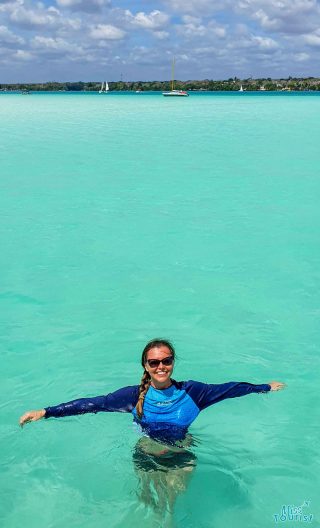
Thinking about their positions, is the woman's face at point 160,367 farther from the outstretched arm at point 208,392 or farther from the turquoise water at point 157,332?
the turquoise water at point 157,332

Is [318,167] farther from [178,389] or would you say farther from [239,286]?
[178,389]

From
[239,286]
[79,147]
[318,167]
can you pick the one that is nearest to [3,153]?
[79,147]

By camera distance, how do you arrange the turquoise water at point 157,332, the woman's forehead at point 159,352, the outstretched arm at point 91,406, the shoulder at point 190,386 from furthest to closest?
1. the turquoise water at point 157,332
2. the shoulder at point 190,386
3. the outstretched arm at point 91,406
4. the woman's forehead at point 159,352

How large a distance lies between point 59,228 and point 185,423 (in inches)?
360

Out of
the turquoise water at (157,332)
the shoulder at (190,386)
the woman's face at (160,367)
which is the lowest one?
the turquoise water at (157,332)

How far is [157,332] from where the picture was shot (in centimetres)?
743

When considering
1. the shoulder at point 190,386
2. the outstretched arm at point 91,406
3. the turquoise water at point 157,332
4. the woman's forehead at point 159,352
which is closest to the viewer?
the woman's forehead at point 159,352

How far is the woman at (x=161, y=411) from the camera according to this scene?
12.6 feet

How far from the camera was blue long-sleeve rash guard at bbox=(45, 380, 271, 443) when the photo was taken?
12.6 feet

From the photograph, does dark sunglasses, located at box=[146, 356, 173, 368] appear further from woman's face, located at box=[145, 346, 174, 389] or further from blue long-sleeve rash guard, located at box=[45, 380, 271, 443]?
blue long-sleeve rash guard, located at box=[45, 380, 271, 443]

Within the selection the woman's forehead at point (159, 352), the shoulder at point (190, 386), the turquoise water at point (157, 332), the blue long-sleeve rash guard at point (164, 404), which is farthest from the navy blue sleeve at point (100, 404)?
the turquoise water at point (157, 332)

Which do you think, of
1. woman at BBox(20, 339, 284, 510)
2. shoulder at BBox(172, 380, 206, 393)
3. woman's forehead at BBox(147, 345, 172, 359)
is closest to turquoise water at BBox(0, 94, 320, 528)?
woman at BBox(20, 339, 284, 510)

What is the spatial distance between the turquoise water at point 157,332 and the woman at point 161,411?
0.29 meters

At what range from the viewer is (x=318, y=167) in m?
21.0
